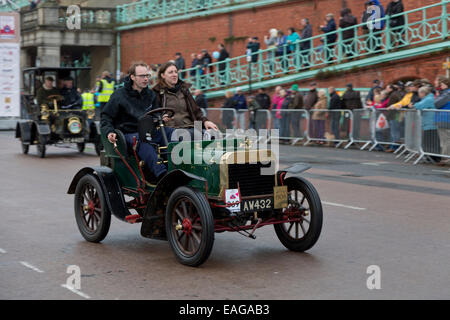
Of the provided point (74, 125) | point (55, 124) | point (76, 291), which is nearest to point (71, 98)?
point (55, 124)

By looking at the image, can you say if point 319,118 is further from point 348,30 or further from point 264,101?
point 348,30

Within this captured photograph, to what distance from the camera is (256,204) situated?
7.22m

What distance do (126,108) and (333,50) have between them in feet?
60.9

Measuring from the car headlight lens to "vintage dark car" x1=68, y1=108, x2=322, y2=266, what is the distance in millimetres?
10872

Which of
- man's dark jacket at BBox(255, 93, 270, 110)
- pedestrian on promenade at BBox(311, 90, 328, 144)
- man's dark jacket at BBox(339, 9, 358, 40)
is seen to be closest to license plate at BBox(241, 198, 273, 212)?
pedestrian on promenade at BBox(311, 90, 328, 144)

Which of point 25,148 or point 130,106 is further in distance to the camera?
point 25,148

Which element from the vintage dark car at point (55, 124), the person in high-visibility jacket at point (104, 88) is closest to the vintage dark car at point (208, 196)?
the vintage dark car at point (55, 124)

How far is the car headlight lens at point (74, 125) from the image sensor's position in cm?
1870

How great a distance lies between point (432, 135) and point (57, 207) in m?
9.18

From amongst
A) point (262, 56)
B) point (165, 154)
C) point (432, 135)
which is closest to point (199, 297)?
point (165, 154)

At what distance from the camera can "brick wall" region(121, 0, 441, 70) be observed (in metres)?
29.5

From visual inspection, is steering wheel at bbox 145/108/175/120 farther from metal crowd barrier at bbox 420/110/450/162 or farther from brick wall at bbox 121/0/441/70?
brick wall at bbox 121/0/441/70

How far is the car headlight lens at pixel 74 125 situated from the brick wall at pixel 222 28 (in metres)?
11.8
